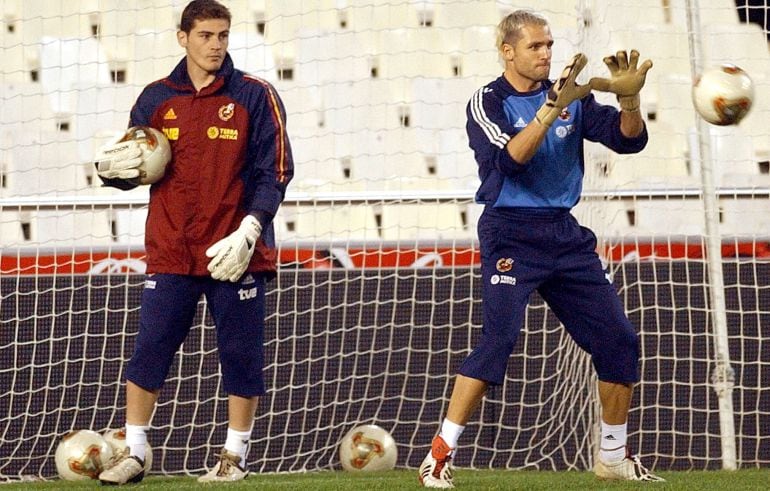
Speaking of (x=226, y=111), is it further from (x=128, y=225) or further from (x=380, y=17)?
(x=380, y=17)

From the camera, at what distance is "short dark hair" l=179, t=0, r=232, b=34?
5047 millimetres

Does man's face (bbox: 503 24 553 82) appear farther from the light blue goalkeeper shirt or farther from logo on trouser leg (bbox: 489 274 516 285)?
logo on trouser leg (bbox: 489 274 516 285)

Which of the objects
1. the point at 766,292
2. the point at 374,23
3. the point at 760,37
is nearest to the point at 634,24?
the point at 760,37

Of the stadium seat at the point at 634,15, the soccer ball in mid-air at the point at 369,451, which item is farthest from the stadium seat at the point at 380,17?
the soccer ball in mid-air at the point at 369,451

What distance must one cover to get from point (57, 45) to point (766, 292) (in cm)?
525

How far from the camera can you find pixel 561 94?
176 inches

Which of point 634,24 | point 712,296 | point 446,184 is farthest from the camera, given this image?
point 634,24

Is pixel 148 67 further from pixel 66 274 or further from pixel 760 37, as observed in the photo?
pixel 760 37

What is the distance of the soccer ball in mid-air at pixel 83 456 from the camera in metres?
5.75

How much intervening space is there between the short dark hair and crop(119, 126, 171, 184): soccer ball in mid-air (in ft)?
1.44

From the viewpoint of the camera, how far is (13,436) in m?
6.71

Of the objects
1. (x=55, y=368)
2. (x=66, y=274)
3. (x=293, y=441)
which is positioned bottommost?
(x=293, y=441)

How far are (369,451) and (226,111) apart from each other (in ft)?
6.38


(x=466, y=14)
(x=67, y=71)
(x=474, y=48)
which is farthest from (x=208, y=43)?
(x=67, y=71)
